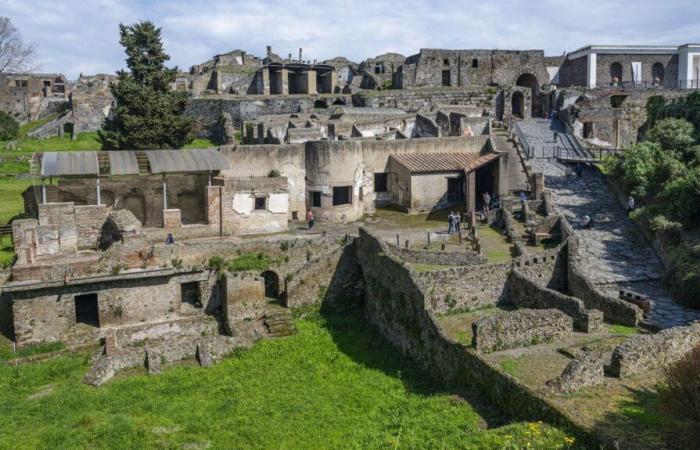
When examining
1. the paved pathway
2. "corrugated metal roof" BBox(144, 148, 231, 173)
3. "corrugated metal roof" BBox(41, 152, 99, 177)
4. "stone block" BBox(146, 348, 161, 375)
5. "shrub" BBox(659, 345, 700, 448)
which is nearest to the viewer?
"shrub" BBox(659, 345, 700, 448)

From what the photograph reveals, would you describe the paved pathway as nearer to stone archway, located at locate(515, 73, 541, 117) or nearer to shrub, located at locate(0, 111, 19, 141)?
stone archway, located at locate(515, 73, 541, 117)

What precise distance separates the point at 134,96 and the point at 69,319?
649 inches

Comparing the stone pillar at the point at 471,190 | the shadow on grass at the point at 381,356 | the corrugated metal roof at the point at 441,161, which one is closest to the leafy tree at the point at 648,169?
the corrugated metal roof at the point at 441,161

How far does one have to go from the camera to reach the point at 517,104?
46.2 meters

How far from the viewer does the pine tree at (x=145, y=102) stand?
34156 mm

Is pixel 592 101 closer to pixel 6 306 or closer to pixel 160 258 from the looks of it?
pixel 160 258

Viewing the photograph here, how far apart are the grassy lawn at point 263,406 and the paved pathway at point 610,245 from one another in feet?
24.0

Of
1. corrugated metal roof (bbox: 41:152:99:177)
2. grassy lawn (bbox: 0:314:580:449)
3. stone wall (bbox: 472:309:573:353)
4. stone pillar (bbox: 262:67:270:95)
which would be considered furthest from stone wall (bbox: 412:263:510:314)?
stone pillar (bbox: 262:67:270:95)

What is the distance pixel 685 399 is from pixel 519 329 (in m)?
5.00

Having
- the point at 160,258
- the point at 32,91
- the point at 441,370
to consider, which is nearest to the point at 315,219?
the point at 160,258

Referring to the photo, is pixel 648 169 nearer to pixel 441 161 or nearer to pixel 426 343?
pixel 441 161

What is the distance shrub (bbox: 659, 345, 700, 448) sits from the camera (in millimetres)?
11406

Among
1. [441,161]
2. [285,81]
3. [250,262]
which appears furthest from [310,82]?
[250,262]

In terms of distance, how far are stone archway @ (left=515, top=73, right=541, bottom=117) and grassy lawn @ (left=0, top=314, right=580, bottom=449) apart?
2930cm
